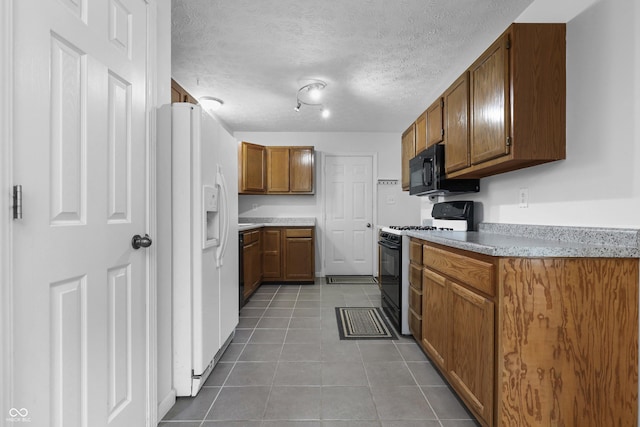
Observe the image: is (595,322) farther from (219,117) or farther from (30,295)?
(219,117)

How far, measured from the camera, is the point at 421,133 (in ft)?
10.3

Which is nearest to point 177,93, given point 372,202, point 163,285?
point 163,285

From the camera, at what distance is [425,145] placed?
9.91 ft

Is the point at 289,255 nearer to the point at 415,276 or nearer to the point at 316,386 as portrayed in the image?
the point at 415,276

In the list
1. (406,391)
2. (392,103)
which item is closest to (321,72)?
(392,103)

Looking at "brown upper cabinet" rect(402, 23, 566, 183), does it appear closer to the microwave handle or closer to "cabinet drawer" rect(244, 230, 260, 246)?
the microwave handle

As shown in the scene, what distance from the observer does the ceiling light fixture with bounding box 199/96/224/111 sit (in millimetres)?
3703

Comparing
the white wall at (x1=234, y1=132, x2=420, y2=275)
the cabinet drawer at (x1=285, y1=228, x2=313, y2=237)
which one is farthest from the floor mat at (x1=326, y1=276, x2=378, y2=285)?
the cabinet drawer at (x1=285, y1=228, x2=313, y2=237)

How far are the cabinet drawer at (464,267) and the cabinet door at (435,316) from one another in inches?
3.4

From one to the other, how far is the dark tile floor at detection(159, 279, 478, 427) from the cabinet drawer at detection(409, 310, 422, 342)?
10 centimetres

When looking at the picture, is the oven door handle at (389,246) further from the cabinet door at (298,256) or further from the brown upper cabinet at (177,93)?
the brown upper cabinet at (177,93)

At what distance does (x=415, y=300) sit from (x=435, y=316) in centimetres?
42

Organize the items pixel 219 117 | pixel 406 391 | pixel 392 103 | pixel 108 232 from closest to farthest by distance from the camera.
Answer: pixel 108 232 < pixel 406 391 < pixel 392 103 < pixel 219 117

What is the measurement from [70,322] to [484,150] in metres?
2.23
